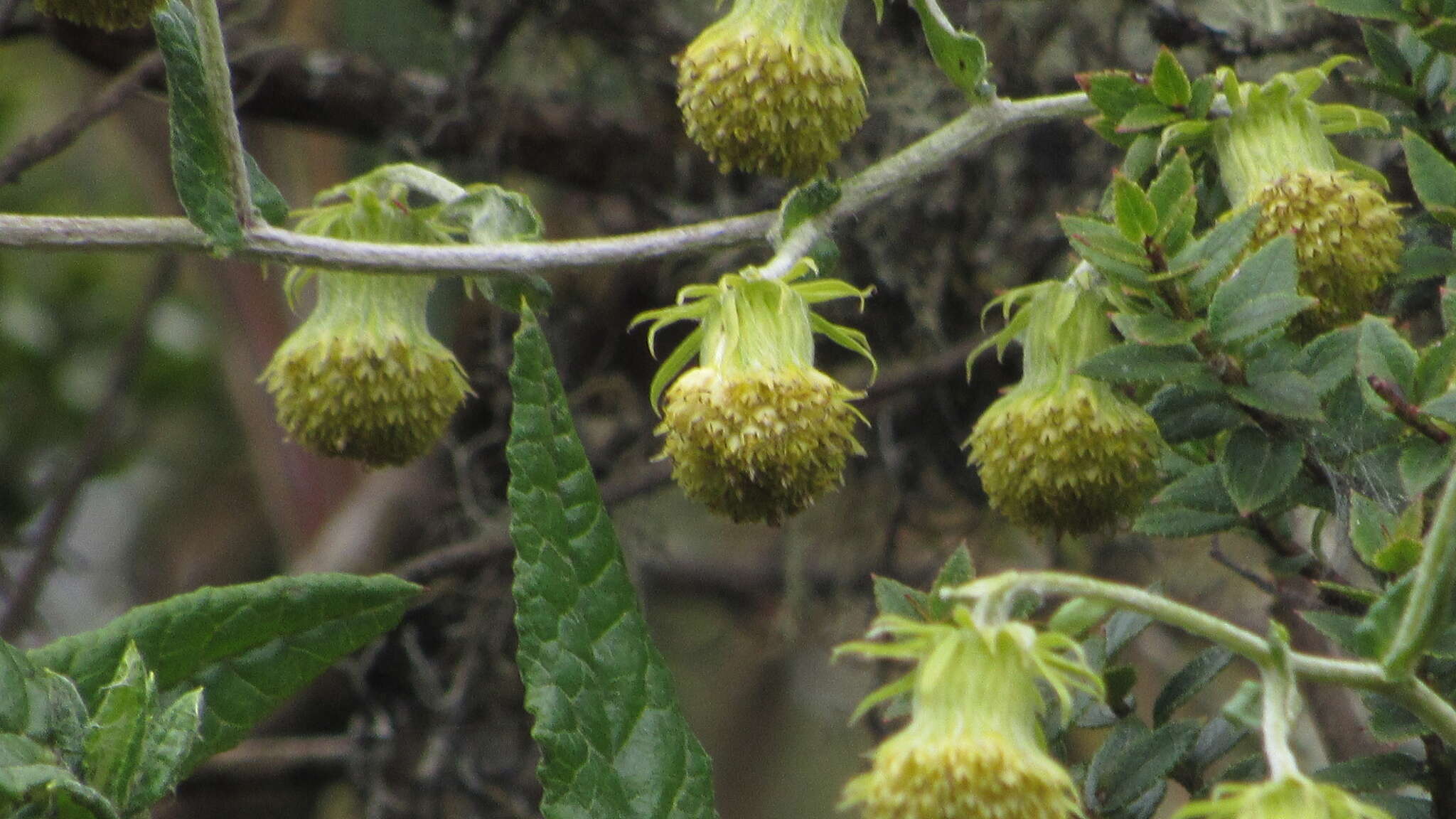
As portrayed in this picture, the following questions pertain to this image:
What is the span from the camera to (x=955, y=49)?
0.78m

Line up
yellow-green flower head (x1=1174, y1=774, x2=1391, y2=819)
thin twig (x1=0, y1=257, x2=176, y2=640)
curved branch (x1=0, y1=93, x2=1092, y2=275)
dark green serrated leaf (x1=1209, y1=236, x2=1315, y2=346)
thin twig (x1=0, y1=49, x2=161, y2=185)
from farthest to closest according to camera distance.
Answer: thin twig (x1=0, y1=257, x2=176, y2=640) < thin twig (x1=0, y1=49, x2=161, y2=185) < curved branch (x1=0, y1=93, x2=1092, y2=275) < dark green serrated leaf (x1=1209, y1=236, x2=1315, y2=346) < yellow-green flower head (x1=1174, y1=774, x2=1391, y2=819)

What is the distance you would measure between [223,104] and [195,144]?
0.08 ft

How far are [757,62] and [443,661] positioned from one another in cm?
92

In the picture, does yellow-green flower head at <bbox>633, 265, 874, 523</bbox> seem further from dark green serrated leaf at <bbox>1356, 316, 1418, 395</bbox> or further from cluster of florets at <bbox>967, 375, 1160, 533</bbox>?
dark green serrated leaf at <bbox>1356, 316, 1418, 395</bbox>

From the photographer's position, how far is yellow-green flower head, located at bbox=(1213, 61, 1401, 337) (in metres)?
0.68

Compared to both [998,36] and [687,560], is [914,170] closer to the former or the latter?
[998,36]

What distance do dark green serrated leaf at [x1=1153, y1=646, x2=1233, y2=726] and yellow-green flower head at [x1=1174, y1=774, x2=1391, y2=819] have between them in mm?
184

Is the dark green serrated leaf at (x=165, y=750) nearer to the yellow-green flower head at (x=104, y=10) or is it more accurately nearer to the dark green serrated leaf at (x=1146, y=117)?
the yellow-green flower head at (x=104, y=10)

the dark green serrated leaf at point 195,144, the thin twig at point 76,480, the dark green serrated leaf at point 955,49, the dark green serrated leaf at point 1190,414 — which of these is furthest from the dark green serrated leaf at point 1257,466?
the thin twig at point 76,480

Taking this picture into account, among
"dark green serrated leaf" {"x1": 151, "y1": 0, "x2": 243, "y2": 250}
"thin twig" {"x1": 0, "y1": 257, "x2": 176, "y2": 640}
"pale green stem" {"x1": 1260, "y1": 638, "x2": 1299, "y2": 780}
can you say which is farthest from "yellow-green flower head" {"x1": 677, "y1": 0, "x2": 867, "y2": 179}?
"thin twig" {"x1": 0, "y1": 257, "x2": 176, "y2": 640}

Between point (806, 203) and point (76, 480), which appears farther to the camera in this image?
point (76, 480)

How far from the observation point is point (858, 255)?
4.61 feet

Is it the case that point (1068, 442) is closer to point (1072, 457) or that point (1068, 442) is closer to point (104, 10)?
point (1072, 457)

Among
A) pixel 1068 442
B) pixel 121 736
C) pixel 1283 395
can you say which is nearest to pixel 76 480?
pixel 121 736
